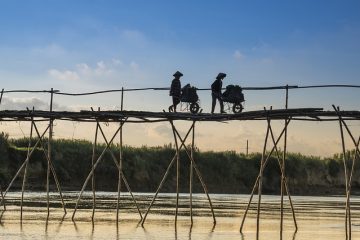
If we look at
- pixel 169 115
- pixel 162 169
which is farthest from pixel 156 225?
pixel 162 169

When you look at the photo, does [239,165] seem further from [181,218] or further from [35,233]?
[35,233]

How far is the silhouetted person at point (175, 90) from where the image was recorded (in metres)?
19.9

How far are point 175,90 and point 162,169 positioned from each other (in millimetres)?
28477

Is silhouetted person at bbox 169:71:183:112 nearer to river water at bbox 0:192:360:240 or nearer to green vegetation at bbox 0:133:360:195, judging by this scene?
river water at bbox 0:192:360:240

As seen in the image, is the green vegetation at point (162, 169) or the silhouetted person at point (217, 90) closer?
the silhouetted person at point (217, 90)

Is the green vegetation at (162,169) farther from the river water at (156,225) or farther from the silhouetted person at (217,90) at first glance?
the silhouetted person at (217,90)

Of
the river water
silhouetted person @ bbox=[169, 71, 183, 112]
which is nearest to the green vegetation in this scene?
the river water

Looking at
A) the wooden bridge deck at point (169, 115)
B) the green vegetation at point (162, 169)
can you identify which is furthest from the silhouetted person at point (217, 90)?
the green vegetation at point (162, 169)

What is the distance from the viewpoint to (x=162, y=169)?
4812cm

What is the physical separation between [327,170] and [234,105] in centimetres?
3563

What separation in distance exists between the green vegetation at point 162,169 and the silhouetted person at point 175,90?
21496 millimetres

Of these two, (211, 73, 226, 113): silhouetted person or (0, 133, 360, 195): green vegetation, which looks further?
(0, 133, 360, 195): green vegetation

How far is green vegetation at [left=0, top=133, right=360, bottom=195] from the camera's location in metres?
42.1

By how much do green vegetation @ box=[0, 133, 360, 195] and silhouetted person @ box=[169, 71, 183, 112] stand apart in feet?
70.5
